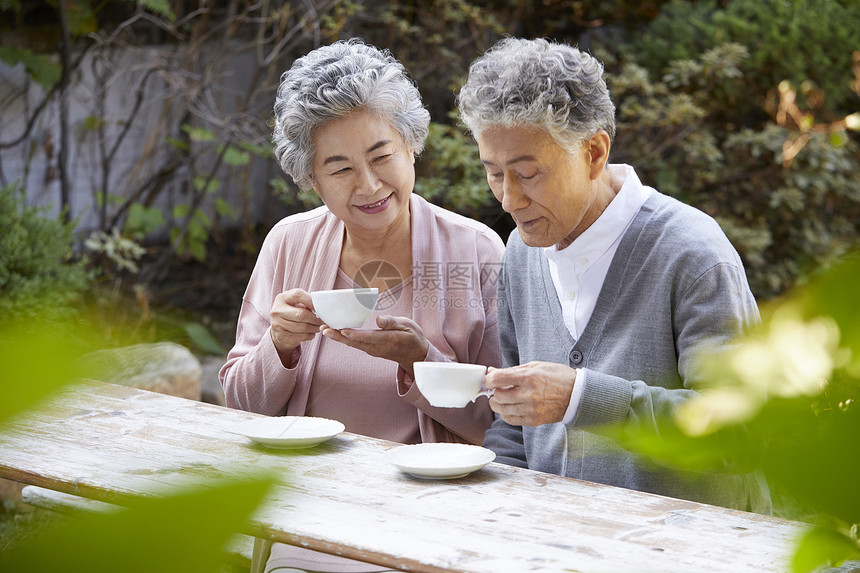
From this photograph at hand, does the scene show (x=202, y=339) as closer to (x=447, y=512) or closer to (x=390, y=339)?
(x=390, y=339)

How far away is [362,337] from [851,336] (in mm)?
1721

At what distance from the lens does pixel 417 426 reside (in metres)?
2.26

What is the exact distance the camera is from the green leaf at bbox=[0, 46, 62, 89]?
4.74 metres

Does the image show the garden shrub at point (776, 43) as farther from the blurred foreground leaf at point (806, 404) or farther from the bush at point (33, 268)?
the blurred foreground leaf at point (806, 404)

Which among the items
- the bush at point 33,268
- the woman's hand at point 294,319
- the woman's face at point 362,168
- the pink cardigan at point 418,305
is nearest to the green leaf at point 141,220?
the bush at point 33,268

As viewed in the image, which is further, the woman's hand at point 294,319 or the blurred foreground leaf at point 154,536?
the woman's hand at point 294,319

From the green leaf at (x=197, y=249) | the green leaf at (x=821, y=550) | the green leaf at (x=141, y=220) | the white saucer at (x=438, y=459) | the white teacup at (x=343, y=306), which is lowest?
the green leaf at (x=197, y=249)

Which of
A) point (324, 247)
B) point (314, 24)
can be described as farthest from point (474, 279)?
point (314, 24)

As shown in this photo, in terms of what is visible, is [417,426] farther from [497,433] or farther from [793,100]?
[793,100]

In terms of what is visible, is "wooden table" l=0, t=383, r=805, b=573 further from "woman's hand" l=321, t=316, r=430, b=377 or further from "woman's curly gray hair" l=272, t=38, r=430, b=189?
"woman's curly gray hair" l=272, t=38, r=430, b=189

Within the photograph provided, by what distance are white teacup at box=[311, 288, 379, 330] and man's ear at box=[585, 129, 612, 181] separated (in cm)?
55

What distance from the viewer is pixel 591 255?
1.95 m

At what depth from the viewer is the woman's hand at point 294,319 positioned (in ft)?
6.61

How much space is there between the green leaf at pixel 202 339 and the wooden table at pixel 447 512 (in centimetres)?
294
